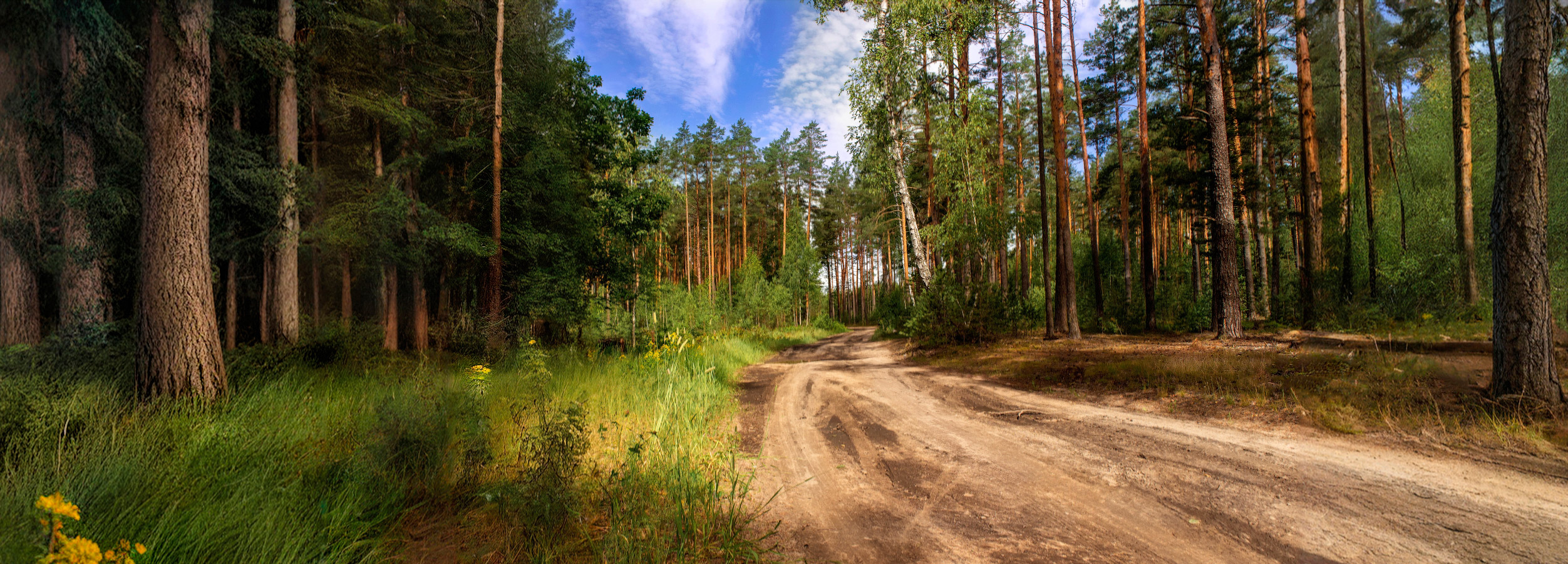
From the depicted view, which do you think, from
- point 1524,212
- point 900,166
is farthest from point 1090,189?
point 1524,212

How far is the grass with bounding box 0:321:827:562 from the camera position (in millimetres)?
2412

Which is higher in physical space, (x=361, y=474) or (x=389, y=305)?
(x=389, y=305)

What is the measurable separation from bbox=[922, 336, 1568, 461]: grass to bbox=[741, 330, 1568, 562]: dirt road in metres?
0.64

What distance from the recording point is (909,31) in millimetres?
13406

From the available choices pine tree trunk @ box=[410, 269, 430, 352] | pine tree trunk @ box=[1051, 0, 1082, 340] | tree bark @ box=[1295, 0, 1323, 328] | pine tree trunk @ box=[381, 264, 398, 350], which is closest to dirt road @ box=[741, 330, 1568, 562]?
pine tree trunk @ box=[1051, 0, 1082, 340]

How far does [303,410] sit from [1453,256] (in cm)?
2220

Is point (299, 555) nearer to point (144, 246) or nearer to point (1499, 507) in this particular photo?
point (144, 246)

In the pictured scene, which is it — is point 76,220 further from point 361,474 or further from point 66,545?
point 66,545

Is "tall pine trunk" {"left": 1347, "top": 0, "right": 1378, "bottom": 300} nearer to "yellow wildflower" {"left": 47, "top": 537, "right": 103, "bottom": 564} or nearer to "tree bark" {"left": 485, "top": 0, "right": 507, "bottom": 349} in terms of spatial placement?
"yellow wildflower" {"left": 47, "top": 537, "right": 103, "bottom": 564}

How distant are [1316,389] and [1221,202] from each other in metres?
6.24

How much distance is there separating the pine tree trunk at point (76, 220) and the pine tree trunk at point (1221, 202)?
19.1 metres

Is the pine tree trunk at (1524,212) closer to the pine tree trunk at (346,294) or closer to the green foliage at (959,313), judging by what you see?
the green foliage at (959,313)

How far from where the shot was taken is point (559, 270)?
12430mm

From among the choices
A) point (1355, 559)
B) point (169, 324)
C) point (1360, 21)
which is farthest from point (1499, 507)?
point (1360, 21)
